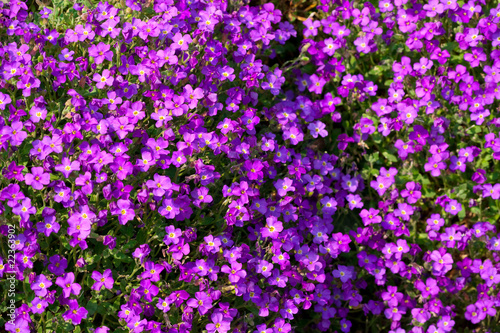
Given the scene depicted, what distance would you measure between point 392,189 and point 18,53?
3.13 m

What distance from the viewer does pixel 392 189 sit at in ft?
15.7

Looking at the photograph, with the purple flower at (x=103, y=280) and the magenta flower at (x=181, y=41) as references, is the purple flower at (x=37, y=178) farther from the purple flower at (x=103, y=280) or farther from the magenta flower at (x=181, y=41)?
the magenta flower at (x=181, y=41)

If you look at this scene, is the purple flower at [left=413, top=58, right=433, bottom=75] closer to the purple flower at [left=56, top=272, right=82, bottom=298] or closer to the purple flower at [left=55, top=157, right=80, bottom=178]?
the purple flower at [left=55, top=157, right=80, bottom=178]

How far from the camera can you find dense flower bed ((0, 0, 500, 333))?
3670mm

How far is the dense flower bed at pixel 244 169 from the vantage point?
12.0 ft

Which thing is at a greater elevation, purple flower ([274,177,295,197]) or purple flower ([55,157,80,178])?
purple flower ([55,157,80,178])

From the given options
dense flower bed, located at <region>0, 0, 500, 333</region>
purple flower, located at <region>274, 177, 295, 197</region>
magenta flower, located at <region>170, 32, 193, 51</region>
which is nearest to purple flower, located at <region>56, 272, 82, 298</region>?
dense flower bed, located at <region>0, 0, 500, 333</region>

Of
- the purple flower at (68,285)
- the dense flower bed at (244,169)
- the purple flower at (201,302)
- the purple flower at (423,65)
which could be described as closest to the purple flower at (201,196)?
the dense flower bed at (244,169)

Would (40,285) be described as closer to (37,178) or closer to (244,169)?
(37,178)

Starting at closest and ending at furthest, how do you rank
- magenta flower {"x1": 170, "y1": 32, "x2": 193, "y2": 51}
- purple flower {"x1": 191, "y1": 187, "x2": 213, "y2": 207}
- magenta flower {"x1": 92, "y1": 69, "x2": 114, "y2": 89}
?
purple flower {"x1": 191, "y1": 187, "x2": 213, "y2": 207} < magenta flower {"x1": 92, "y1": 69, "x2": 114, "y2": 89} < magenta flower {"x1": 170, "y1": 32, "x2": 193, "y2": 51}

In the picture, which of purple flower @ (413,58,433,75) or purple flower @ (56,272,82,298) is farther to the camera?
purple flower @ (413,58,433,75)

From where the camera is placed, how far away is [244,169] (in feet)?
13.8

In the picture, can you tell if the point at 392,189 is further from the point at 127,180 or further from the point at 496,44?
the point at 127,180

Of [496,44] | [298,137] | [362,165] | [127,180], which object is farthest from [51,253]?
[496,44]
